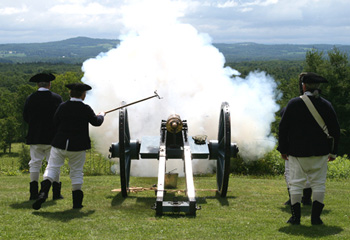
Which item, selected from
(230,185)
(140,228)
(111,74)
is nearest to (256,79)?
(111,74)

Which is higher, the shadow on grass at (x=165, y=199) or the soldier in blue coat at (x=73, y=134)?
the soldier in blue coat at (x=73, y=134)

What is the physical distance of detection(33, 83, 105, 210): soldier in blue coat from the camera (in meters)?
6.62

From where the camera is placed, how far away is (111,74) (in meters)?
14.9

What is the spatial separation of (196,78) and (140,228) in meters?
9.57

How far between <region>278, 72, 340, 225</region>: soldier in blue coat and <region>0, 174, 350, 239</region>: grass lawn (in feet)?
1.59

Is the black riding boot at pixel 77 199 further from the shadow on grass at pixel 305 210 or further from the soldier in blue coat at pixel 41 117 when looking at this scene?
the shadow on grass at pixel 305 210

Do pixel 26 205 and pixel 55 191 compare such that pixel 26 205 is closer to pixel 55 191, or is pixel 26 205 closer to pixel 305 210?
pixel 55 191

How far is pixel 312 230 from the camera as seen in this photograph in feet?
18.3

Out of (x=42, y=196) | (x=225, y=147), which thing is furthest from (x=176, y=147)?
(x=42, y=196)

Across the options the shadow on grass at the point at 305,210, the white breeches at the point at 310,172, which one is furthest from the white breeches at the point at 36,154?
the white breeches at the point at 310,172

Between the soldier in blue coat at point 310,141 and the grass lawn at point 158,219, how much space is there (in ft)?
1.59

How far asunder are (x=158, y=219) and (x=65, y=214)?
125 cm

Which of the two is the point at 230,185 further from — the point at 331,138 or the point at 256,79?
the point at 256,79

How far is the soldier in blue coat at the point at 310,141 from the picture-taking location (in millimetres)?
5695
